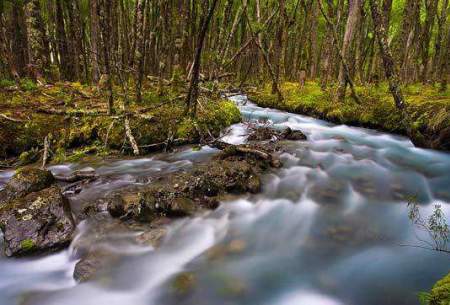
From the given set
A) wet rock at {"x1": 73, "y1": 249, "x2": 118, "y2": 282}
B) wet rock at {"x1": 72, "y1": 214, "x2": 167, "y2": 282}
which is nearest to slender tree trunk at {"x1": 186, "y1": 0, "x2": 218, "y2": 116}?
wet rock at {"x1": 72, "y1": 214, "x2": 167, "y2": 282}

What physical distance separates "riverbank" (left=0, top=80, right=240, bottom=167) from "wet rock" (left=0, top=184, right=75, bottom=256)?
2.24 m

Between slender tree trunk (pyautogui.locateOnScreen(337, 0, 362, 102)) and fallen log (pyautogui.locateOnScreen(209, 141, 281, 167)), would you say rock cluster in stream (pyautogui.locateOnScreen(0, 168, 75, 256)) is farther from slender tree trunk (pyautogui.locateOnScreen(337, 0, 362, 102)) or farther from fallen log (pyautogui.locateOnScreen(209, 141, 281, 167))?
slender tree trunk (pyautogui.locateOnScreen(337, 0, 362, 102))

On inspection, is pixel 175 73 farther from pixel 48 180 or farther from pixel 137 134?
pixel 48 180

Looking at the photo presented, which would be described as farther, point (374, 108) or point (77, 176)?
point (374, 108)

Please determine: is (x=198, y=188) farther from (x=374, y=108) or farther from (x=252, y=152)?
(x=374, y=108)

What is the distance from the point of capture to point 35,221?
3689mm

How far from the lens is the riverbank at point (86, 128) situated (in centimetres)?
614

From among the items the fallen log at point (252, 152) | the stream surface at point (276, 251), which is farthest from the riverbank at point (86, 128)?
the fallen log at point (252, 152)

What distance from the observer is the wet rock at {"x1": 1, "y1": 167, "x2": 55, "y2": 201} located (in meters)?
4.32

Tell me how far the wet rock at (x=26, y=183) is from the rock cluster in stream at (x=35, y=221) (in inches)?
0.6

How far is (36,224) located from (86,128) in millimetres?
3252

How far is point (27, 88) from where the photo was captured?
28.3 ft

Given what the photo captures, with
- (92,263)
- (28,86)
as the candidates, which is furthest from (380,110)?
(28,86)

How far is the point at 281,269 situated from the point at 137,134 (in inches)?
157
